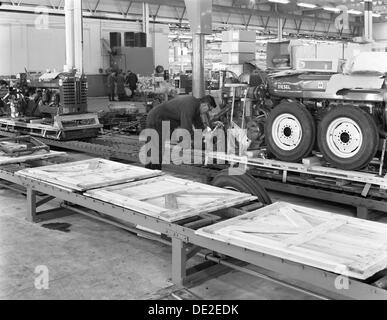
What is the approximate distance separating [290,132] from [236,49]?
3444 millimetres

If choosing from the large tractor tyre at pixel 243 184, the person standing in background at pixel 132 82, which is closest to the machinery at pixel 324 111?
the large tractor tyre at pixel 243 184

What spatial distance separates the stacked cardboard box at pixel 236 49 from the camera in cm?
907

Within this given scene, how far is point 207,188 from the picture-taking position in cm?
470

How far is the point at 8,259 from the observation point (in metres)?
4.37

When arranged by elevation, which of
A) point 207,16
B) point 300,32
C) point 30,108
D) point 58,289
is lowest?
point 58,289

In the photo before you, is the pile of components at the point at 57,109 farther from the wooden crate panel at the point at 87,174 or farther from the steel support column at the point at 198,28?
the wooden crate panel at the point at 87,174

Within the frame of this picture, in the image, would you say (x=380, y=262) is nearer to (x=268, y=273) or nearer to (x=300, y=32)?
(x=268, y=273)

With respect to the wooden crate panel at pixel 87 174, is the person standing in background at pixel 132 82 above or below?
above

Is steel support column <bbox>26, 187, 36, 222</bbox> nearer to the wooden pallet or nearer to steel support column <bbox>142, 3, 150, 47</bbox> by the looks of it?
the wooden pallet

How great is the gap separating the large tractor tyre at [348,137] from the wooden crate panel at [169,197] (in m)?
1.66

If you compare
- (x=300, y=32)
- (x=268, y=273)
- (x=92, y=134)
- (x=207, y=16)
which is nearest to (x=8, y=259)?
(x=268, y=273)

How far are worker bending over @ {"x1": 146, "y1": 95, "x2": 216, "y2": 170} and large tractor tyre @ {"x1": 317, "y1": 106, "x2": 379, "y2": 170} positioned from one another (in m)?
1.68

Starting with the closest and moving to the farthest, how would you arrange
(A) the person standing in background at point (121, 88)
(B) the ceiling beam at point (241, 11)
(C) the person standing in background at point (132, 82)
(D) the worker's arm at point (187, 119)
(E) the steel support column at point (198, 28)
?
1. (D) the worker's arm at point (187, 119)
2. (E) the steel support column at point (198, 28)
3. (C) the person standing in background at point (132, 82)
4. (A) the person standing in background at point (121, 88)
5. (B) the ceiling beam at point (241, 11)
